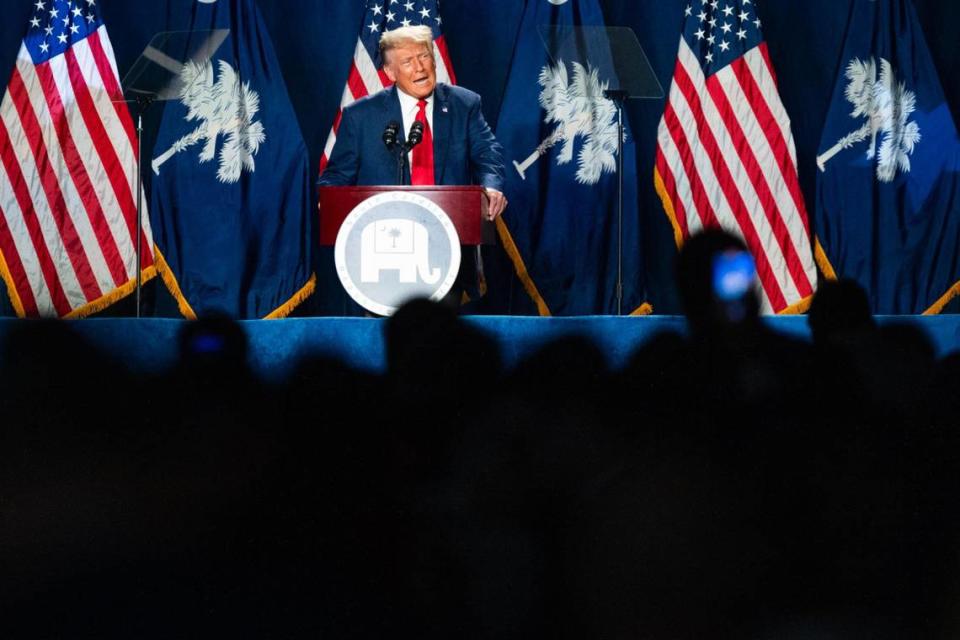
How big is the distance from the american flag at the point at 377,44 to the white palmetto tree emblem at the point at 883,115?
212cm

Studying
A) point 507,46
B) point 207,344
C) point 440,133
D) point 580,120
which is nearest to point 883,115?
point 580,120

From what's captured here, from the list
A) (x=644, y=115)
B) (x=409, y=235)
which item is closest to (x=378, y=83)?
(x=644, y=115)

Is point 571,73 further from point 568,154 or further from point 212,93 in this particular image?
point 212,93

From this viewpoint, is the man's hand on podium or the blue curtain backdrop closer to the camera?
the man's hand on podium

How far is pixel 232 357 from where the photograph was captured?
1727 millimetres

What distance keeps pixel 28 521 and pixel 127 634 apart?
25cm

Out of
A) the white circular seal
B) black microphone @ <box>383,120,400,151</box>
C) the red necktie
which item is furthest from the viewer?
the red necktie

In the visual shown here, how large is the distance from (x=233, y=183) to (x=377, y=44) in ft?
3.45

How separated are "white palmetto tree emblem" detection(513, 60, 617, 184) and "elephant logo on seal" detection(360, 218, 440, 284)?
227 centimetres

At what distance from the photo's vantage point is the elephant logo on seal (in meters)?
2.89

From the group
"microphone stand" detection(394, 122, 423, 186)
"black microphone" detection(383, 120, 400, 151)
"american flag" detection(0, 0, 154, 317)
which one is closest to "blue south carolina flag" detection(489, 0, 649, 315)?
"microphone stand" detection(394, 122, 423, 186)

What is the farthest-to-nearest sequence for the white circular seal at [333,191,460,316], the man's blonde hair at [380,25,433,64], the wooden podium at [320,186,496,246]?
the man's blonde hair at [380,25,433,64]
the wooden podium at [320,186,496,246]
the white circular seal at [333,191,460,316]

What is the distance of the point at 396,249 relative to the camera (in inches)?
115

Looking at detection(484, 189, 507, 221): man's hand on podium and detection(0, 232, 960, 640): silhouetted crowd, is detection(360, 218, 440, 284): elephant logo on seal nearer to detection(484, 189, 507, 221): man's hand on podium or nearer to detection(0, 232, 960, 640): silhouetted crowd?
detection(484, 189, 507, 221): man's hand on podium
